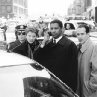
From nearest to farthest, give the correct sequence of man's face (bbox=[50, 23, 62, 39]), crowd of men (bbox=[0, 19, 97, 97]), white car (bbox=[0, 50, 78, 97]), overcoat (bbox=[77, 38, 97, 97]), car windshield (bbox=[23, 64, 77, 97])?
white car (bbox=[0, 50, 78, 97]) → car windshield (bbox=[23, 64, 77, 97]) → overcoat (bbox=[77, 38, 97, 97]) → crowd of men (bbox=[0, 19, 97, 97]) → man's face (bbox=[50, 23, 62, 39])

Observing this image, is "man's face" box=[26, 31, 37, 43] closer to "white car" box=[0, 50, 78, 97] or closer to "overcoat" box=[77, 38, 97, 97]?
"overcoat" box=[77, 38, 97, 97]

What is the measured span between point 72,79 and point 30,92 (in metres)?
1.65

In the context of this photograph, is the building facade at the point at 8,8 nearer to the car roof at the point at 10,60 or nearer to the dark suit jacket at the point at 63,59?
the dark suit jacket at the point at 63,59

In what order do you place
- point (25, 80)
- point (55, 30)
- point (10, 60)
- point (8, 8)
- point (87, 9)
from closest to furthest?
point (25, 80)
point (10, 60)
point (55, 30)
point (87, 9)
point (8, 8)

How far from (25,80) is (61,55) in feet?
4.96

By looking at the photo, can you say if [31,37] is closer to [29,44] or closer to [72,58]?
[29,44]

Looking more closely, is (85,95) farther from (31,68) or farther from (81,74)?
(31,68)

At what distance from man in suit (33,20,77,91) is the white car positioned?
106cm

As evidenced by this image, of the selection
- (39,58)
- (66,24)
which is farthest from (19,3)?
(39,58)

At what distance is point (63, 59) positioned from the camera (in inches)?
206

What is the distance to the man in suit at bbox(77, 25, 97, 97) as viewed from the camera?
194 inches

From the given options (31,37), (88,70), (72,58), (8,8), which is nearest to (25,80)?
(88,70)

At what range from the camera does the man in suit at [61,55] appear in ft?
17.1

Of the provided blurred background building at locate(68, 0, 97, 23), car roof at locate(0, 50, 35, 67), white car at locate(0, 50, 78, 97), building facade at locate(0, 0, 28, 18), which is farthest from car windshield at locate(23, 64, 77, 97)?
building facade at locate(0, 0, 28, 18)
